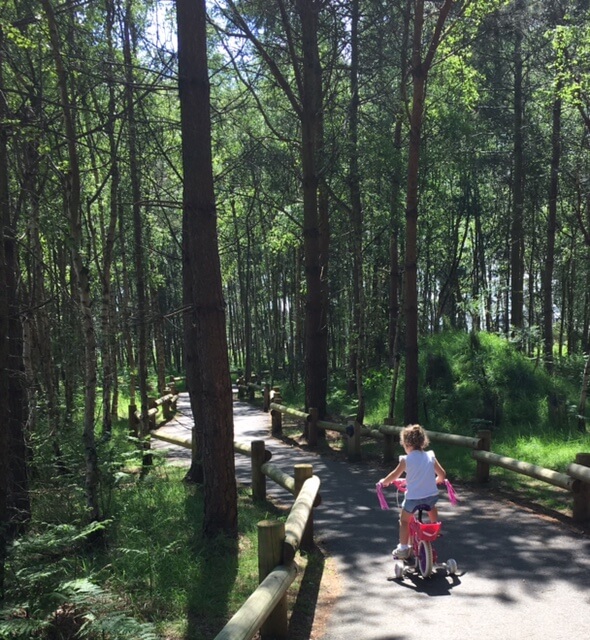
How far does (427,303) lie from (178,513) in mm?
29939

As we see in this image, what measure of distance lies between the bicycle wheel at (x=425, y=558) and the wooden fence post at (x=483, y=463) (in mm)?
4262

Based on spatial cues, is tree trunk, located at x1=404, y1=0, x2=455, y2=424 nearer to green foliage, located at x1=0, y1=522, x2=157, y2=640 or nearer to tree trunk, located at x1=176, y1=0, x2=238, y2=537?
tree trunk, located at x1=176, y1=0, x2=238, y2=537

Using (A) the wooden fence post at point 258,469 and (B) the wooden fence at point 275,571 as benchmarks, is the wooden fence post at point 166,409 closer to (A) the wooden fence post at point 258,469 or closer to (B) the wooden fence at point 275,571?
(A) the wooden fence post at point 258,469

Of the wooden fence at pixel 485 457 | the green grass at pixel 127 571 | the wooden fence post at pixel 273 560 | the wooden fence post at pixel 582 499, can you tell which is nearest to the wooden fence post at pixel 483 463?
the wooden fence at pixel 485 457

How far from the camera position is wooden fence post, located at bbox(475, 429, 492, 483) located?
9.74m

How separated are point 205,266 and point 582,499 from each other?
5255mm

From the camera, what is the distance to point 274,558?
4762mm

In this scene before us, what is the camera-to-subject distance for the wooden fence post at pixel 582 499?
24.4 ft

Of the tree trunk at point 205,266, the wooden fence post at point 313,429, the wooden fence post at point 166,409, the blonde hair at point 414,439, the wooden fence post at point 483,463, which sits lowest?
the wooden fence post at point 166,409

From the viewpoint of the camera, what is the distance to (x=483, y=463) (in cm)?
982

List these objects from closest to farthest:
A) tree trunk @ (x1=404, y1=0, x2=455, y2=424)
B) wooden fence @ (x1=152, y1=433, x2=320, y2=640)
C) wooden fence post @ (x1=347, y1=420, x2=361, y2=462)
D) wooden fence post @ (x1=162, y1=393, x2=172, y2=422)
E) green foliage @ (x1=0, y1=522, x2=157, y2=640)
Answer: wooden fence @ (x1=152, y1=433, x2=320, y2=640), green foliage @ (x1=0, y1=522, x2=157, y2=640), tree trunk @ (x1=404, y1=0, x2=455, y2=424), wooden fence post @ (x1=347, y1=420, x2=361, y2=462), wooden fence post @ (x1=162, y1=393, x2=172, y2=422)

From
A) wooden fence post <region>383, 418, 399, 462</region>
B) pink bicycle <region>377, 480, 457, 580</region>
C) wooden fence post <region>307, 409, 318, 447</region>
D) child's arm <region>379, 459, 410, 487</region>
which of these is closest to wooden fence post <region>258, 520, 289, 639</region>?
pink bicycle <region>377, 480, 457, 580</region>

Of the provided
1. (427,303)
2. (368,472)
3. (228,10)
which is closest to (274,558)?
(368,472)

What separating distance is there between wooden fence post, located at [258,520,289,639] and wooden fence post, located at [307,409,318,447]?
9.77 meters
